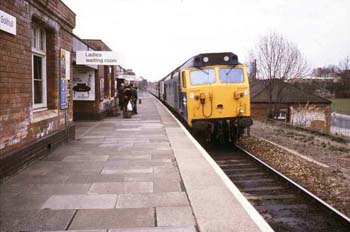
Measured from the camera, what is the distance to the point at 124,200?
A: 18.5 ft

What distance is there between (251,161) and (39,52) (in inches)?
247

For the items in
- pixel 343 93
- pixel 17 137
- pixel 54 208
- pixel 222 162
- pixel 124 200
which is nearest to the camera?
pixel 54 208

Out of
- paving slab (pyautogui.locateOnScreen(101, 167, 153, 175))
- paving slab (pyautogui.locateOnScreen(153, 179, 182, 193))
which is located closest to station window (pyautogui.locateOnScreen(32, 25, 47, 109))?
paving slab (pyautogui.locateOnScreen(101, 167, 153, 175))

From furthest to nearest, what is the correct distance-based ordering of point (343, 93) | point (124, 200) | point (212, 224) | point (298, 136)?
point (343, 93) → point (298, 136) → point (124, 200) → point (212, 224)

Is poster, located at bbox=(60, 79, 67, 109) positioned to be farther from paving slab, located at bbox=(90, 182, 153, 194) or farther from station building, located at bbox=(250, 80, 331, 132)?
station building, located at bbox=(250, 80, 331, 132)

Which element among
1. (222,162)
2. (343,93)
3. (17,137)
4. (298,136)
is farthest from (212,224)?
(343,93)

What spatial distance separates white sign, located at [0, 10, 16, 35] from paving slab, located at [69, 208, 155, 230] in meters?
3.18

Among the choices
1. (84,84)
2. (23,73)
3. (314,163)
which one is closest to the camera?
(23,73)

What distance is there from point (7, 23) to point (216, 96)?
8049mm

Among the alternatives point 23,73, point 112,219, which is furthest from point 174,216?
point 23,73

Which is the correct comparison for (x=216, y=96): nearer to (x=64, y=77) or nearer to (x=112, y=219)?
(x=64, y=77)

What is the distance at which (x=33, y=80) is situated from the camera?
8.98 metres

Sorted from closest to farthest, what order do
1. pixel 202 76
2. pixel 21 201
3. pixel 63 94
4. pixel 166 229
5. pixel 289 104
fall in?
pixel 166 229, pixel 21 201, pixel 63 94, pixel 202 76, pixel 289 104

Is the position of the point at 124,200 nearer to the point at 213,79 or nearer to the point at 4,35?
the point at 4,35
